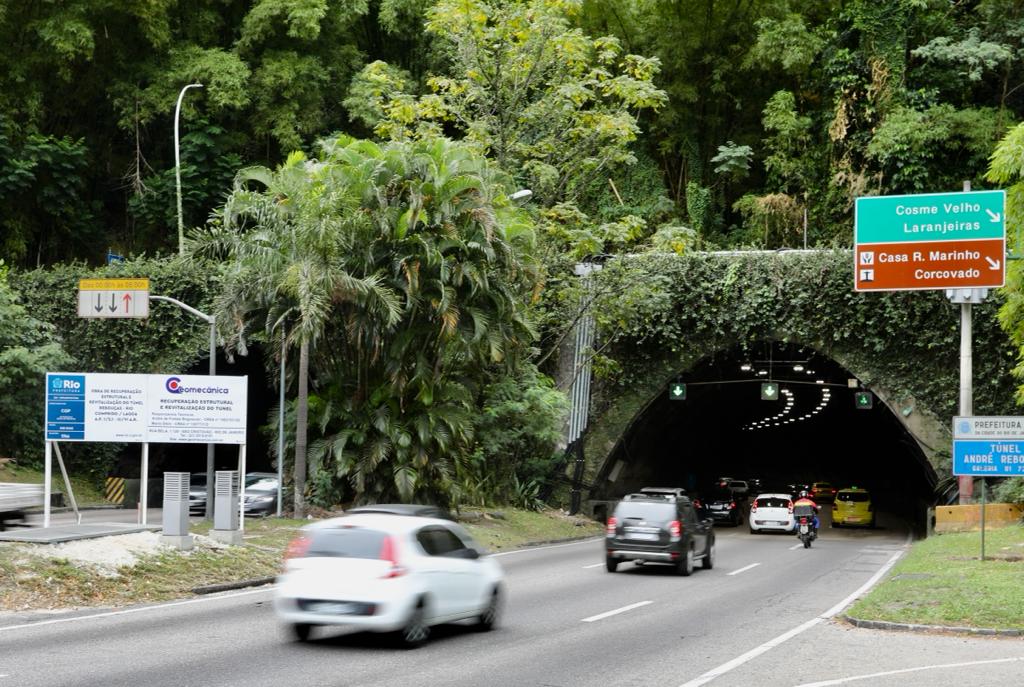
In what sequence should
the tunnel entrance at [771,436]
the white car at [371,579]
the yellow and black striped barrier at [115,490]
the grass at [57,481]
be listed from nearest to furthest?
the white car at [371,579] → the grass at [57,481] → the yellow and black striped barrier at [115,490] → the tunnel entrance at [771,436]

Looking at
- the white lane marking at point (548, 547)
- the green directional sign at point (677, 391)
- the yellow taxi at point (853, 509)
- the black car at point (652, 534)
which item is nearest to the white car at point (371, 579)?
the black car at point (652, 534)

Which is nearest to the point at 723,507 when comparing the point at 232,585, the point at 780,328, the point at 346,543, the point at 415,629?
the point at 780,328

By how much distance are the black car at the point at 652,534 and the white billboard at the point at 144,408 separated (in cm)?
814

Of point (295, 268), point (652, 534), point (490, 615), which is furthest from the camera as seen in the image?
point (295, 268)

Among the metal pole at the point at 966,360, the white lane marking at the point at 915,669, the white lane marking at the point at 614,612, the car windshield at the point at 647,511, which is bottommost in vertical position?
the white lane marking at the point at 614,612

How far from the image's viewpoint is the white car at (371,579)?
1261cm

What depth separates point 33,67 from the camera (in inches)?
1923

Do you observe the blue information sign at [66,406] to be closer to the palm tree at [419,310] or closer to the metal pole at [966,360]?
the palm tree at [419,310]

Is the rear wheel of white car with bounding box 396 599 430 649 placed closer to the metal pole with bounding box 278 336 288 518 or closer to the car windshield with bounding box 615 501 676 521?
the car windshield with bounding box 615 501 676 521

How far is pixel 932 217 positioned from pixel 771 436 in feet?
166

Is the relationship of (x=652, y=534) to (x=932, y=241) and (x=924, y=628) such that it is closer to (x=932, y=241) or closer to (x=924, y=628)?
(x=924, y=628)

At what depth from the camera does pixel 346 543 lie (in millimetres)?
12930

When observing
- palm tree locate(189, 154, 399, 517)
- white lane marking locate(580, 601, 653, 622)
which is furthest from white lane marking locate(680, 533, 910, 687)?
palm tree locate(189, 154, 399, 517)

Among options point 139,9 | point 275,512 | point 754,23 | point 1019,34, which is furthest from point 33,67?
point 1019,34
